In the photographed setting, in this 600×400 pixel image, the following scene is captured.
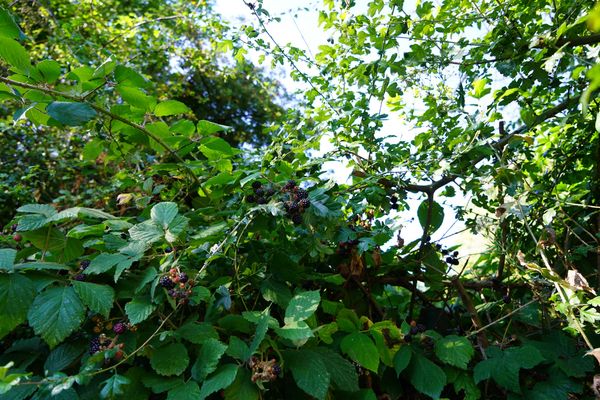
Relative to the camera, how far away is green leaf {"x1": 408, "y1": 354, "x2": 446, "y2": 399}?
115 centimetres

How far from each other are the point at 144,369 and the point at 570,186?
170 cm

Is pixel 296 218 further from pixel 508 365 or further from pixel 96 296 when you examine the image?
pixel 508 365

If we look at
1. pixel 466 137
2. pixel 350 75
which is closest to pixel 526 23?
pixel 466 137

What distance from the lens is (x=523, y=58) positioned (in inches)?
60.1

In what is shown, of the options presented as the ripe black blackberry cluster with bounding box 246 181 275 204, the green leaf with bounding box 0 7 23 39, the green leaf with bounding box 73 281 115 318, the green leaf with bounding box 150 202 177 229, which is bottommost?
the green leaf with bounding box 73 281 115 318

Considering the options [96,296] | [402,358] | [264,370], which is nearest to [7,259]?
[96,296]

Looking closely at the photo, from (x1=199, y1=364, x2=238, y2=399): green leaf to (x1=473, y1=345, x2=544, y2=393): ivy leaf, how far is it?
611mm

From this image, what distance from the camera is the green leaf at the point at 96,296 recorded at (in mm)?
981

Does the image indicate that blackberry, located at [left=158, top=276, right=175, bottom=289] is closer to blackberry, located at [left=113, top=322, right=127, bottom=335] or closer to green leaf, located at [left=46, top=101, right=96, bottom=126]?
blackberry, located at [left=113, top=322, right=127, bottom=335]

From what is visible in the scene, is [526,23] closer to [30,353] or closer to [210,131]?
[210,131]

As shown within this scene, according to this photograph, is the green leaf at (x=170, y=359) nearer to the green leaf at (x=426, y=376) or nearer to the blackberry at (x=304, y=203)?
the blackberry at (x=304, y=203)

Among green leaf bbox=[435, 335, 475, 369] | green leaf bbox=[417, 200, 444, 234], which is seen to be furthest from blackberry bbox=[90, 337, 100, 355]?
green leaf bbox=[417, 200, 444, 234]

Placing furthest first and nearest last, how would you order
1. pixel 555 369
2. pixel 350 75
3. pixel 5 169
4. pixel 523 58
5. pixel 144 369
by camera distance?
pixel 5 169 → pixel 350 75 → pixel 523 58 → pixel 555 369 → pixel 144 369

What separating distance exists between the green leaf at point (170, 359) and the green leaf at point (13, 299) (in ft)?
0.88
